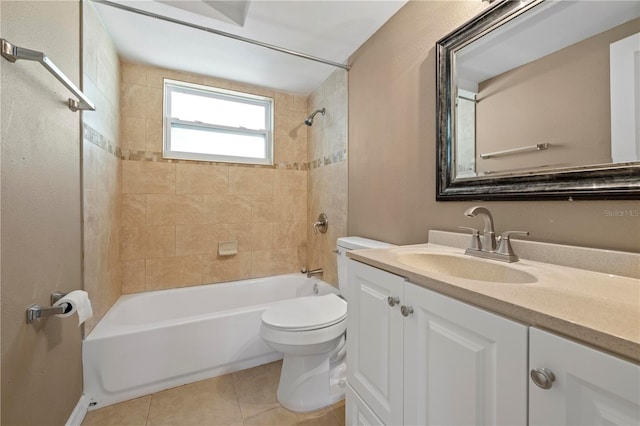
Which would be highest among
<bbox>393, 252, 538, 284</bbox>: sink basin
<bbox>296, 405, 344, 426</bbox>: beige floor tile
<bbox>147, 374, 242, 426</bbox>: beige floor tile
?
<bbox>393, 252, 538, 284</bbox>: sink basin

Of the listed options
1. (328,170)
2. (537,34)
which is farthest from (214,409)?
(537,34)

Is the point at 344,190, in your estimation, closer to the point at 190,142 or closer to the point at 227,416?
the point at 190,142

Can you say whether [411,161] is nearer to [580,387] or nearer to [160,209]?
[580,387]

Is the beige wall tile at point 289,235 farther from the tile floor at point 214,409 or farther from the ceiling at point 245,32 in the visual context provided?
the ceiling at point 245,32

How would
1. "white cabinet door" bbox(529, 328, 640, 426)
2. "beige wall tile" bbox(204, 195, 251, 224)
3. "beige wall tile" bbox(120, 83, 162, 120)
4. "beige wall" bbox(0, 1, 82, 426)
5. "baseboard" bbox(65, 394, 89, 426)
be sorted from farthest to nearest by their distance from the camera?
"beige wall tile" bbox(204, 195, 251, 224) < "beige wall tile" bbox(120, 83, 162, 120) < "baseboard" bbox(65, 394, 89, 426) < "beige wall" bbox(0, 1, 82, 426) < "white cabinet door" bbox(529, 328, 640, 426)

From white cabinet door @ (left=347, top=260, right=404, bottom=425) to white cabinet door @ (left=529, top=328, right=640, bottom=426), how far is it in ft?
1.14

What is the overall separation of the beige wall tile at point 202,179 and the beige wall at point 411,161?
1.21 m

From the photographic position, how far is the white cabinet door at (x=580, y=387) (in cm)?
37

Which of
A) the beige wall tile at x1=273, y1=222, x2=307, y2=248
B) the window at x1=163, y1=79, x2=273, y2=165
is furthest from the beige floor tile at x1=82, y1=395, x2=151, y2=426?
the window at x1=163, y1=79, x2=273, y2=165

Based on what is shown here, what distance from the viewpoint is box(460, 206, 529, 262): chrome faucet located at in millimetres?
909

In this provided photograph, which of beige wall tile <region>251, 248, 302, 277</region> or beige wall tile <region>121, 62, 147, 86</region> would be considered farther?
beige wall tile <region>251, 248, 302, 277</region>

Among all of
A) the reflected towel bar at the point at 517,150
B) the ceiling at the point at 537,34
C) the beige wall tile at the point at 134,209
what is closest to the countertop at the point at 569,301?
the reflected towel bar at the point at 517,150

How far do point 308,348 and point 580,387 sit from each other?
1155 millimetres

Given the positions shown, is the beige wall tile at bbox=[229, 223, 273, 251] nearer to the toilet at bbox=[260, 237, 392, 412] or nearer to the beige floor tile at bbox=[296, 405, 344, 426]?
Answer: the toilet at bbox=[260, 237, 392, 412]
